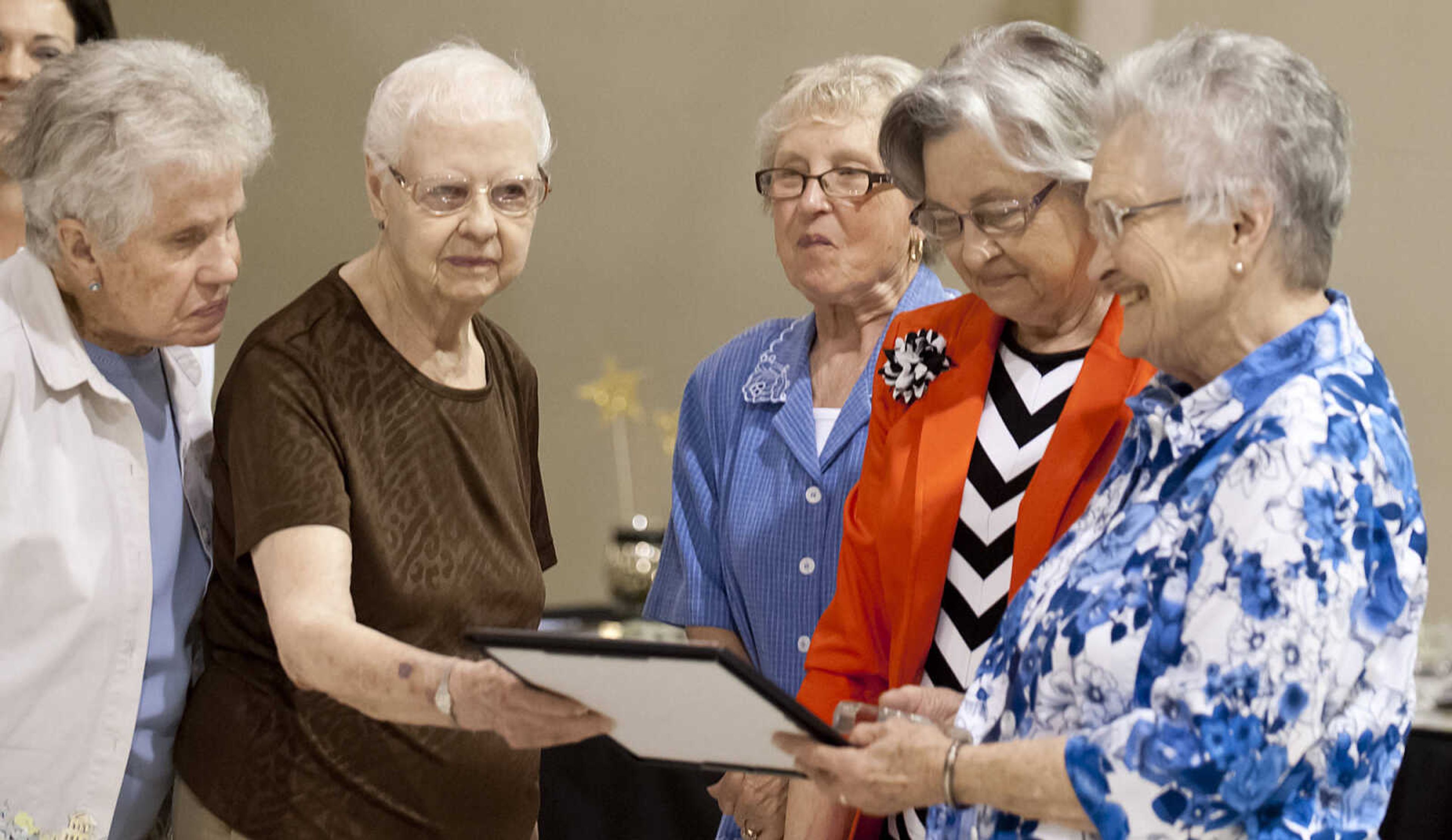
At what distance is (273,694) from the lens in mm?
2014

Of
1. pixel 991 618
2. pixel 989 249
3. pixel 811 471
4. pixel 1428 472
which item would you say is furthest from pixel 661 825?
pixel 1428 472

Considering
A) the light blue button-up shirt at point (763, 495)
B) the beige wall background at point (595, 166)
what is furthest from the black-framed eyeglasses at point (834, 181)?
the beige wall background at point (595, 166)

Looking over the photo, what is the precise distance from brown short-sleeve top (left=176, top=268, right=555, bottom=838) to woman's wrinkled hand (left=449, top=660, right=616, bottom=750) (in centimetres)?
26

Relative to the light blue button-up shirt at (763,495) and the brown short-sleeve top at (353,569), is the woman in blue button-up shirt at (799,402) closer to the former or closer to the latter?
the light blue button-up shirt at (763,495)

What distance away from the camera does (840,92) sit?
2412 mm

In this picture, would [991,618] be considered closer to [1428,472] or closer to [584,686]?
[584,686]

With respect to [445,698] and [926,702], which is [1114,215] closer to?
[926,702]

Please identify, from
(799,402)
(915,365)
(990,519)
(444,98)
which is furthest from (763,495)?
(444,98)

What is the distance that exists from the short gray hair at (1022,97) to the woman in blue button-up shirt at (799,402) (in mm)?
483

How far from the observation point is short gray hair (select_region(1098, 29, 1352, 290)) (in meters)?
1.38

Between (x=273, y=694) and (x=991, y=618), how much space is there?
1005 mm

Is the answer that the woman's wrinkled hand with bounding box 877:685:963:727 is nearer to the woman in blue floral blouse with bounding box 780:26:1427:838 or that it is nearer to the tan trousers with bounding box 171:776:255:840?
the woman in blue floral blouse with bounding box 780:26:1427:838

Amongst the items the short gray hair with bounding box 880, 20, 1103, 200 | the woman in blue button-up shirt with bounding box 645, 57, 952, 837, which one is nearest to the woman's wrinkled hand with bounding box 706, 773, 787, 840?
the woman in blue button-up shirt with bounding box 645, 57, 952, 837

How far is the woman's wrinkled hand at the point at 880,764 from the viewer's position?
4.80 ft
